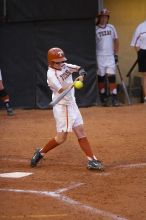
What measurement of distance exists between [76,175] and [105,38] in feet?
25.0

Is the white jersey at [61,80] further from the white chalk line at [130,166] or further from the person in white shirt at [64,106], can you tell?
the white chalk line at [130,166]

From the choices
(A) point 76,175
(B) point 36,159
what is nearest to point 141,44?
(B) point 36,159

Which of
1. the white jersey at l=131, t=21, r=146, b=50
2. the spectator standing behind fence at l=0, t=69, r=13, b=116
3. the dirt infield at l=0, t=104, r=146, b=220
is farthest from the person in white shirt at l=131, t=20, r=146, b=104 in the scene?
the spectator standing behind fence at l=0, t=69, r=13, b=116

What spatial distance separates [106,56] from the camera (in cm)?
1538

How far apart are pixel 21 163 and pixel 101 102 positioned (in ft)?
21.9

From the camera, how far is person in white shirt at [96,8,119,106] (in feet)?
50.3

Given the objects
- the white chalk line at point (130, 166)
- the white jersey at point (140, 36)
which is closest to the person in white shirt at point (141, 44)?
the white jersey at point (140, 36)

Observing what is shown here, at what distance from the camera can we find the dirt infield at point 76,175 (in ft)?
21.4

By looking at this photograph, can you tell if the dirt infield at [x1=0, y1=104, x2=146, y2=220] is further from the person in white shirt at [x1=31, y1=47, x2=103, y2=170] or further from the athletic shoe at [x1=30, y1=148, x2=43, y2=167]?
the person in white shirt at [x1=31, y1=47, x2=103, y2=170]

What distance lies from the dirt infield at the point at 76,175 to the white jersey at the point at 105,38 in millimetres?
2543

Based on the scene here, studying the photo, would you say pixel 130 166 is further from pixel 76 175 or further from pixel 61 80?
pixel 61 80

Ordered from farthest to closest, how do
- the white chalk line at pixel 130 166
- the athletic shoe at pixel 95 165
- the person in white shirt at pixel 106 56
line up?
the person in white shirt at pixel 106 56 → the white chalk line at pixel 130 166 → the athletic shoe at pixel 95 165

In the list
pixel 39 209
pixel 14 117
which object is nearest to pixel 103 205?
pixel 39 209

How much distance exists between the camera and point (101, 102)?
15586 millimetres
